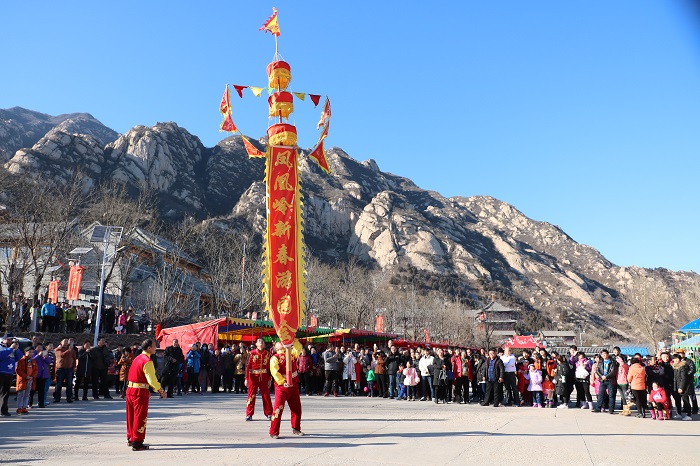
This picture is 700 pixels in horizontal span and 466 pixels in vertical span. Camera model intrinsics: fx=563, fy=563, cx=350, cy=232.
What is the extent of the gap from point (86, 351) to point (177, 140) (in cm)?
11162

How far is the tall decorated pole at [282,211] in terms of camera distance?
1177 cm

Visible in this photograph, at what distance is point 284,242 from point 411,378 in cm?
916

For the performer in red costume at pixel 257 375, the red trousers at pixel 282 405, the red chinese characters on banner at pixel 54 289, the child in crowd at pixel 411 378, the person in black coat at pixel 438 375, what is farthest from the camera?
the red chinese characters on banner at pixel 54 289

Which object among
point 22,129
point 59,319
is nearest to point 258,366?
point 59,319

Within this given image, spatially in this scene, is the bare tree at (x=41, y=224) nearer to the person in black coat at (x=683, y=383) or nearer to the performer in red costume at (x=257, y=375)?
the performer in red costume at (x=257, y=375)

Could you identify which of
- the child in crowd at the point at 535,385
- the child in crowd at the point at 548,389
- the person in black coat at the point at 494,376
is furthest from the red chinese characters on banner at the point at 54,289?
the child in crowd at the point at 548,389

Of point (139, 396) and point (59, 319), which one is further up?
point (59, 319)

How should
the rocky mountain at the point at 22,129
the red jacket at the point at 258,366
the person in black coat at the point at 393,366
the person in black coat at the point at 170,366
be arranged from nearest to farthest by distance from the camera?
the red jacket at the point at 258,366
the person in black coat at the point at 170,366
the person in black coat at the point at 393,366
the rocky mountain at the point at 22,129

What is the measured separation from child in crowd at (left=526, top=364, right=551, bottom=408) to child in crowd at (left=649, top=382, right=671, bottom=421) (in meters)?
3.51

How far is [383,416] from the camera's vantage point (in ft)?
43.4

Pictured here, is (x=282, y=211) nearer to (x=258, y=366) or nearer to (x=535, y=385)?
(x=258, y=366)

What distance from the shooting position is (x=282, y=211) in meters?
12.2

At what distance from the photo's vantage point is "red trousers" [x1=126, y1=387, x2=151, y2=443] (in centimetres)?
837

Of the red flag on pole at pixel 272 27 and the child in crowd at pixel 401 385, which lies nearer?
the red flag on pole at pixel 272 27
